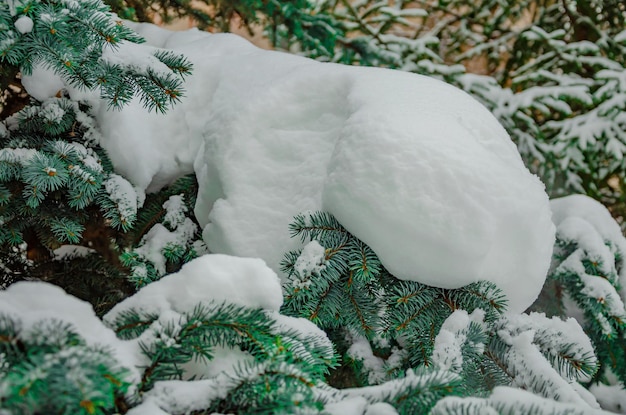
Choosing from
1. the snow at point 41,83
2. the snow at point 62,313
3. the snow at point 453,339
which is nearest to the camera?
the snow at point 62,313

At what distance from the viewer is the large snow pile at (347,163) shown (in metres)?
1.07

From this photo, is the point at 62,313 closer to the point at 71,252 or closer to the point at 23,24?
the point at 23,24

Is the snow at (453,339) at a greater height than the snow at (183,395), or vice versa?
the snow at (183,395)

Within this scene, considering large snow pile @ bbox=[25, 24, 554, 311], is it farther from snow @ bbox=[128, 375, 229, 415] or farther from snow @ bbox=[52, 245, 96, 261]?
snow @ bbox=[128, 375, 229, 415]

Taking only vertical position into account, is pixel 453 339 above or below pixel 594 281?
above

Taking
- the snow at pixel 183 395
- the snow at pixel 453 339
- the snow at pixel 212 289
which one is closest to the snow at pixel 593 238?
the snow at pixel 453 339

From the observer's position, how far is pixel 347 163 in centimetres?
113

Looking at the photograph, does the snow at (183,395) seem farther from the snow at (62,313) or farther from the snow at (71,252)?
the snow at (71,252)

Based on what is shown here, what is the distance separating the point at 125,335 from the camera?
77 cm

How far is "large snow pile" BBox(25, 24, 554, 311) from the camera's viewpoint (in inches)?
42.1

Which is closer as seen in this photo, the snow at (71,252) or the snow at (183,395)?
the snow at (183,395)

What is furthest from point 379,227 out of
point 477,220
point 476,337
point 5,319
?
point 5,319

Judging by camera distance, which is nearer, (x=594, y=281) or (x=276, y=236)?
(x=276, y=236)

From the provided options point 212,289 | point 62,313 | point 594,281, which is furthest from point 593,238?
point 62,313
